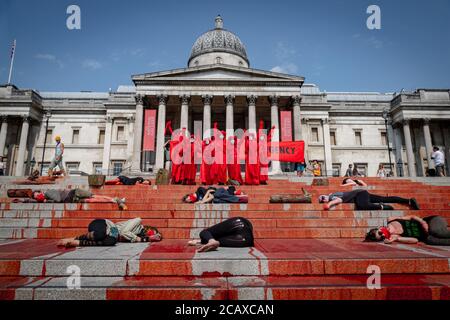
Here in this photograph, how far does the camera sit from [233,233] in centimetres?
440

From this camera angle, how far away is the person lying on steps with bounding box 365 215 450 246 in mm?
4734

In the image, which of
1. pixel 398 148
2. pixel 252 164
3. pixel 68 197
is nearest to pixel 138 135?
pixel 252 164

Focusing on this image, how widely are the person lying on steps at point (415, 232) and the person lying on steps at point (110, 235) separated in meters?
4.44

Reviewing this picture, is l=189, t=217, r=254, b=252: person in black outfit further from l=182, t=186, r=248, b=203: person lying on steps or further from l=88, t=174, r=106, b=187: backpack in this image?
l=88, t=174, r=106, b=187: backpack

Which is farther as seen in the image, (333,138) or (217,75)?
(333,138)

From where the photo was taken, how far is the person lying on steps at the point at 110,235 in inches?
174

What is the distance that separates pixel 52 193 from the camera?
726cm

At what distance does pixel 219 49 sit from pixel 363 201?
30.7 metres

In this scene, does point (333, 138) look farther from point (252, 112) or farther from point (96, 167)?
point (96, 167)

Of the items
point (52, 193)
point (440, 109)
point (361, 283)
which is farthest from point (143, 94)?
point (440, 109)

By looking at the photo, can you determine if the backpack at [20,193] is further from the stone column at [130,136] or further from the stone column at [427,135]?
the stone column at [427,135]

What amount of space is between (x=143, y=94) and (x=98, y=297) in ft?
78.2

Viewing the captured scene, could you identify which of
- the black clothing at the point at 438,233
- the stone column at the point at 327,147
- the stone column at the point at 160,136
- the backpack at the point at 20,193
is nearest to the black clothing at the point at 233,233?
the black clothing at the point at 438,233
